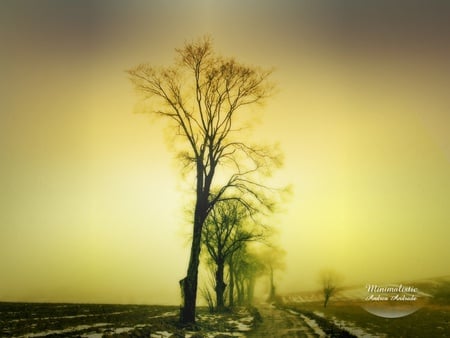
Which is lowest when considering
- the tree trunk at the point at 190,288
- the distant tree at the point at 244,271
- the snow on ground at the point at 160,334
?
the snow on ground at the point at 160,334

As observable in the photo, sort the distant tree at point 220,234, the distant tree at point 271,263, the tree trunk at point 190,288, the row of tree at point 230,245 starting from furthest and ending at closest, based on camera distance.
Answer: the distant tree at point 271,263 → the distant tree at point 220,234 → the row of tree at point 230,245 → the tree trunk at point 190,288

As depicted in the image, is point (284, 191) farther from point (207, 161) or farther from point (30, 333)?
point (30, 333)

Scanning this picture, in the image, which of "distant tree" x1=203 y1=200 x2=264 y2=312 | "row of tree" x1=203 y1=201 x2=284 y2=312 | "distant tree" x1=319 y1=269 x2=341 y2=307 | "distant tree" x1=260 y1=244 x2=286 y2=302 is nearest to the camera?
"row of tree" x1=203 y1=201 x2=284 y2=312

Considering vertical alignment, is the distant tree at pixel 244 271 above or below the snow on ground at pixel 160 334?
above

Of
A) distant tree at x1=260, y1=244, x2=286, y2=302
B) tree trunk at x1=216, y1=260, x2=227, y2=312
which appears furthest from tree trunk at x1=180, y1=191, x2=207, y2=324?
distant tree at x1=260, y1=244, x2=286, y2=302

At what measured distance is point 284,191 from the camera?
39.3 feet

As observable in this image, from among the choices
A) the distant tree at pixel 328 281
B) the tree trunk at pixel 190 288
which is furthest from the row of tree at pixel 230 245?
the distant tree at pixel 328 281

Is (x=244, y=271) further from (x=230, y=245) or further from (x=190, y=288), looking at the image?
(x=190, y=288)

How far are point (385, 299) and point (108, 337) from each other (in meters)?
11.6

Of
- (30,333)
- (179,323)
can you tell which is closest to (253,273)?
(179,323)

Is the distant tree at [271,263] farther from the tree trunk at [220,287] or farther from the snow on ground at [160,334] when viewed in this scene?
the snow on ground at [160,334]

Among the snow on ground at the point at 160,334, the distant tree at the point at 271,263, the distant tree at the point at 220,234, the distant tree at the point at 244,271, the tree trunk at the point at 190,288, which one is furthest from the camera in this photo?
the distant tree at the point at 271,263

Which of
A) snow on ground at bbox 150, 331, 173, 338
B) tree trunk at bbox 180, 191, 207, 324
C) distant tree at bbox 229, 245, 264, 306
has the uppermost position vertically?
distant tree at bbox 229, 245, 264, 306

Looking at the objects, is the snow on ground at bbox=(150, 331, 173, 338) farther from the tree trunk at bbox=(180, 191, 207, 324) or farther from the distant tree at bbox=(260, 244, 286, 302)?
the distant tree at bbox=(260, 244, 286, 302)
